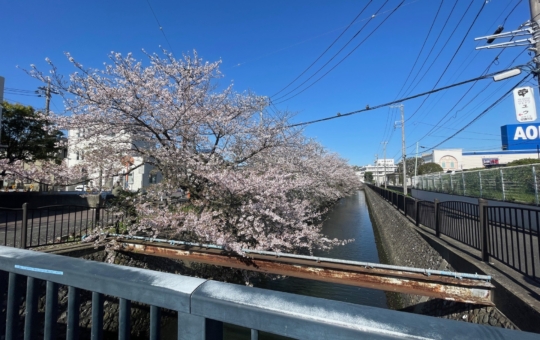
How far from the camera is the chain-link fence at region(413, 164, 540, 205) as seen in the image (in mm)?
9625

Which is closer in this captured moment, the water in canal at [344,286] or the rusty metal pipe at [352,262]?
the rusty metal pipe at [352,262]

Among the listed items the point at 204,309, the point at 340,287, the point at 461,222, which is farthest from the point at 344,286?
the point at 204,309

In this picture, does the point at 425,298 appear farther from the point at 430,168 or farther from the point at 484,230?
the point at 430,168

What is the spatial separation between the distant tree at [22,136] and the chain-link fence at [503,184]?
2098 centimetres

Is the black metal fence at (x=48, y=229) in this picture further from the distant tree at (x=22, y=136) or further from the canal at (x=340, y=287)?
the distant tree at (x=22, y=136)

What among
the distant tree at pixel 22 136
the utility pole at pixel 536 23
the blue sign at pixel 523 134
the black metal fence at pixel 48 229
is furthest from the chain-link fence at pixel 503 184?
the distant tree at pixel 22 136

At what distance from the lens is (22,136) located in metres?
16.0

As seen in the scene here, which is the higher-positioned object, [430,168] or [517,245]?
[430,168]

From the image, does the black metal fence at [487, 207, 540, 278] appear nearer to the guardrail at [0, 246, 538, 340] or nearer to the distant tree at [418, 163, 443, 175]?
the guardrail at [0, 246, 538, 340]

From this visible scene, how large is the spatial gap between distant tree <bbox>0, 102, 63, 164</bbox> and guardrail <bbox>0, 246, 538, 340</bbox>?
1697 cm

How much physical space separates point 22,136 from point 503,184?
23.7m

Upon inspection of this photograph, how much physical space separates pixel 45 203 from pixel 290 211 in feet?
47.5

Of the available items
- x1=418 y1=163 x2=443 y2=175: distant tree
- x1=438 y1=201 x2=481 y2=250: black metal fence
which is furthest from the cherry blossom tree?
x1=418 y1=163 x2=443 y2=175: distant tree

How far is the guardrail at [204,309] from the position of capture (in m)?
0.99
